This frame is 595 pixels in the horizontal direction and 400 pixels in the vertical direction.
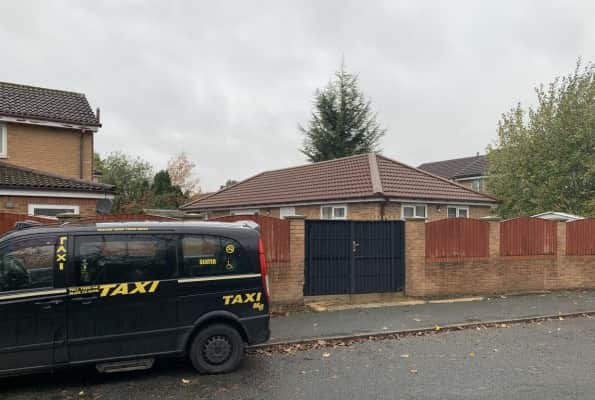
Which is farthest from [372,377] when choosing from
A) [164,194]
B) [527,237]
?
[164,194]

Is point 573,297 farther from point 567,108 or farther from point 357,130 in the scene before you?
point 357,130

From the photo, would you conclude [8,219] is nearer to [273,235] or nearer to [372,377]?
[273,235]

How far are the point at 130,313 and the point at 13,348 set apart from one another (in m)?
1.24

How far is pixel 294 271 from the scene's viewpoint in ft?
33.3

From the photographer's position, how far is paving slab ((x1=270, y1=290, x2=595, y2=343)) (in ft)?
26.9

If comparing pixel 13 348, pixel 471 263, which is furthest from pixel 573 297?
pixel 13 348

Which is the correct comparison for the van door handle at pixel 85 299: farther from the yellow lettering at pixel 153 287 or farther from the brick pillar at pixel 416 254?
the brick pillar at pixel 416 254

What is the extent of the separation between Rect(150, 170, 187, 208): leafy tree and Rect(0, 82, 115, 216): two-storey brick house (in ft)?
35.4

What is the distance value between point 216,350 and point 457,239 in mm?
7719

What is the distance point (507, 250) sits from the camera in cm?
1249

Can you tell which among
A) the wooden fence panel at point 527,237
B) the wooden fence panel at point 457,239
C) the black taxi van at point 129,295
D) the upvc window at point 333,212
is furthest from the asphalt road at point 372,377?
the upvc window at point 333,212

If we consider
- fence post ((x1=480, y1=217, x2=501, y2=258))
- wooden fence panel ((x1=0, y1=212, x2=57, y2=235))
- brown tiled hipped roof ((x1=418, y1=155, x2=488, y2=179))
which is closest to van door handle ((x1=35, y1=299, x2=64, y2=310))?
wooden fence panel ((x1=0, y1=212, x2=57, y2=235))

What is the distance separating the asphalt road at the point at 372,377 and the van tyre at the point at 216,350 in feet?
0.46

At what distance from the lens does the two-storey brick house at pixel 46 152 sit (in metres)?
13.4
